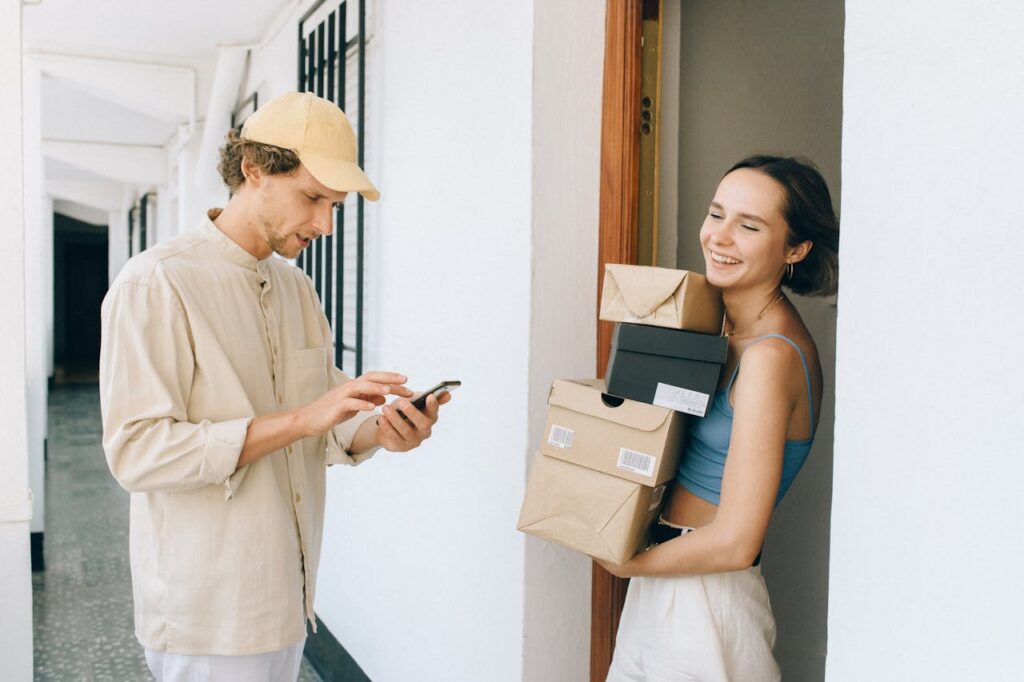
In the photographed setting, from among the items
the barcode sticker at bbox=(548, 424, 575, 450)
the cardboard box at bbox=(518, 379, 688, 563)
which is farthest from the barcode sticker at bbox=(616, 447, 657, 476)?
the barcode sticker at bbox=(548, 424, 575, 450)

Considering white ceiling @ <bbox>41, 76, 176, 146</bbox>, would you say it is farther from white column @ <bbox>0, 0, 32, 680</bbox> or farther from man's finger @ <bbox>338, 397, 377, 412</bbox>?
man's finger @ <bbox>338, 397, 377, 412</bbox>

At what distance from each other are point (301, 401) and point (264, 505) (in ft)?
0.83

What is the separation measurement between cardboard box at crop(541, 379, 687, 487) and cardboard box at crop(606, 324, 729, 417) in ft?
0.08

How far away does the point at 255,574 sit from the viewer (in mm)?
1732

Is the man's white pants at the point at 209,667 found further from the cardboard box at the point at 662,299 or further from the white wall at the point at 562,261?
the cardboard box at the point at 662,299

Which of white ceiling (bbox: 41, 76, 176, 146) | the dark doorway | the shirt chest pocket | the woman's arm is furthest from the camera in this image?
the dark doorway

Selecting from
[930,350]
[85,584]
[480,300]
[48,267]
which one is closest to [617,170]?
[480,300]

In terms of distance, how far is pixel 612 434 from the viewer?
5.22ft

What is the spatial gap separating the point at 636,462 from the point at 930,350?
0.59 meters

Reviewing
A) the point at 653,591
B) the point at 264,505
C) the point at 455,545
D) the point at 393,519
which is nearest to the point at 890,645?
the point at 653,591

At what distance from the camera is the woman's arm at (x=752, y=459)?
146 cm

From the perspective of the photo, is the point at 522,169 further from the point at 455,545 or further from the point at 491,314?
the point at 455,545

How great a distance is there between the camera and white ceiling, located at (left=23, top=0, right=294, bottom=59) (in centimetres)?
489

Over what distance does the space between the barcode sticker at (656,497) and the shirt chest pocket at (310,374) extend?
78 centimetres
